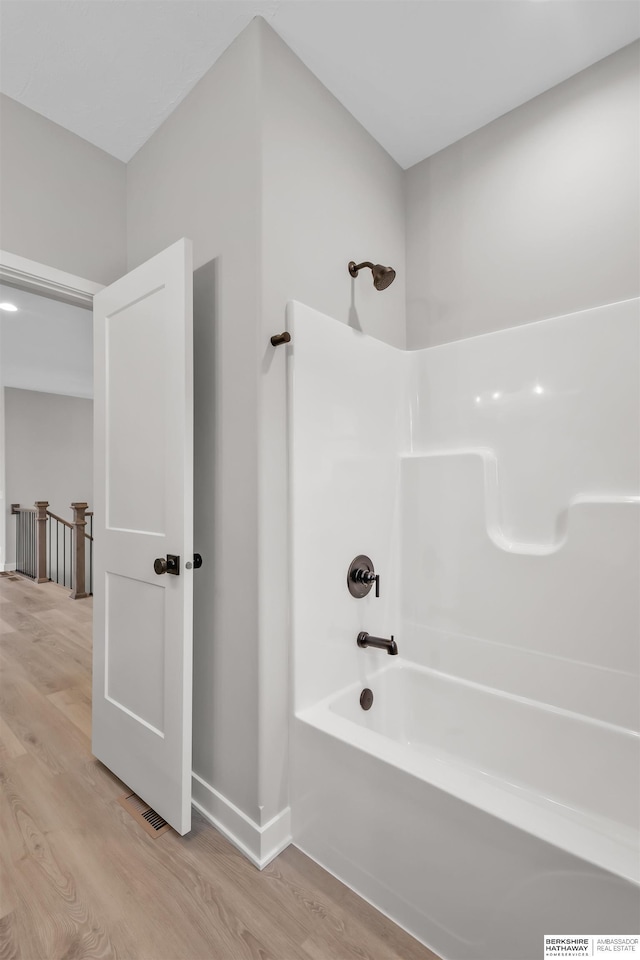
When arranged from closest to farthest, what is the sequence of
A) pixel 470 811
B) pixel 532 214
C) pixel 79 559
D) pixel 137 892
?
pixel 470 811 → pixel 137 892 → pixel 532 214 → pixel 79 559

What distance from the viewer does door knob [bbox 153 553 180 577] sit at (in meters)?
1.61

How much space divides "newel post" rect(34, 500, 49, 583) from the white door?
15.2 feet

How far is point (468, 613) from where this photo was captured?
1938mm

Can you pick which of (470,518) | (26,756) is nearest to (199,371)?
(470,518)

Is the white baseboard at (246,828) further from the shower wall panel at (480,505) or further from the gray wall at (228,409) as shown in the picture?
the shower wall panel at (480,505)

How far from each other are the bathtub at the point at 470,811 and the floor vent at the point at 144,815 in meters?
0.49

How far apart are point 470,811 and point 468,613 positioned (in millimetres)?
862

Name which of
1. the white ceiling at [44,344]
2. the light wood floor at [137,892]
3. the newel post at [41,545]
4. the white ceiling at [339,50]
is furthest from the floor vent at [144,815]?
the newel post at [41,545]

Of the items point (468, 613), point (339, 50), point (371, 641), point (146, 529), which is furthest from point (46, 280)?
point (468, 613)

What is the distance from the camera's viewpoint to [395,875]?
1311 millimetres

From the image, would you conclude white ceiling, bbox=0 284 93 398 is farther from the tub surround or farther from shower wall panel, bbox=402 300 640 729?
shower wall panel, bbox=402 300 640 729

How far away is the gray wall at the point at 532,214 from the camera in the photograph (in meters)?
1.71

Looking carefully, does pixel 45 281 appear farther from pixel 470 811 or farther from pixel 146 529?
pixel 470 811

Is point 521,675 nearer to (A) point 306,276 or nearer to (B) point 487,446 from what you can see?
(B) point 487,446
